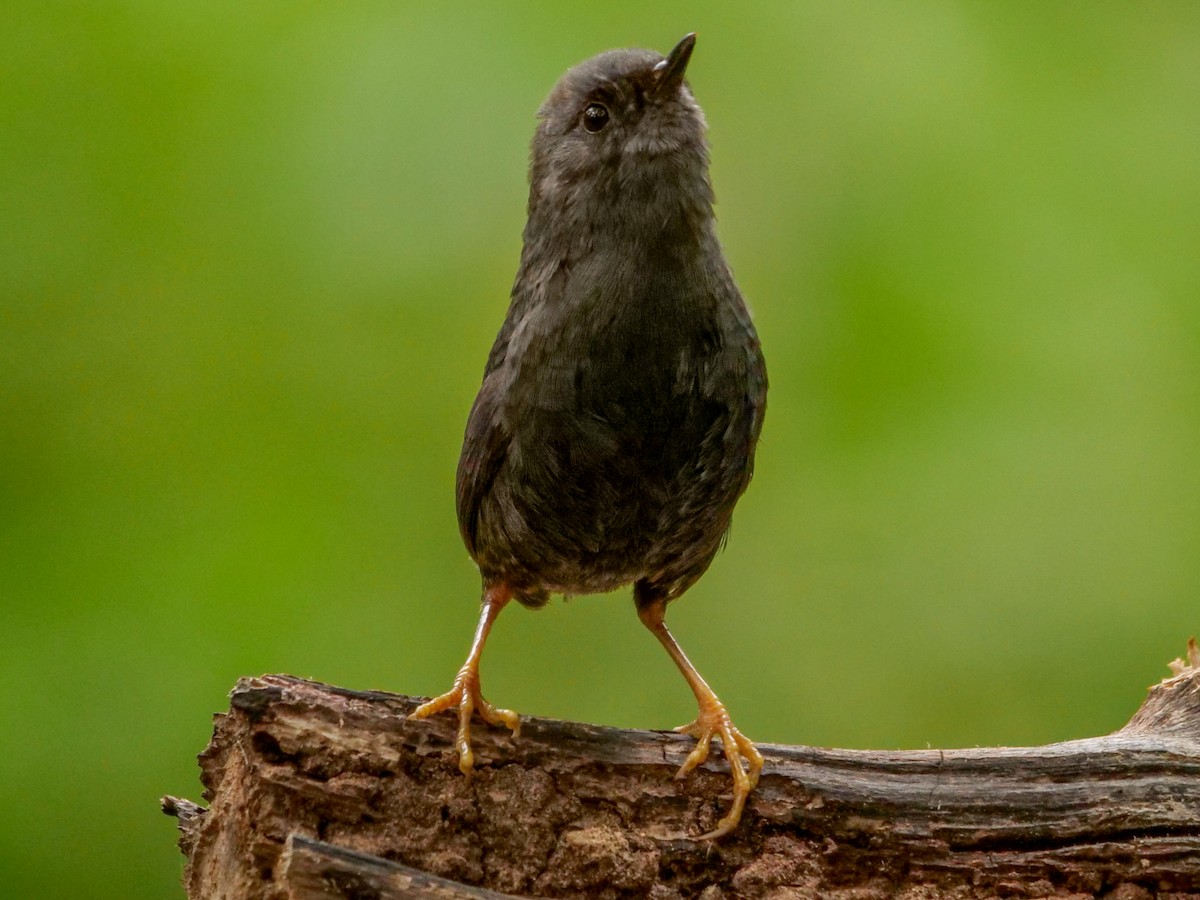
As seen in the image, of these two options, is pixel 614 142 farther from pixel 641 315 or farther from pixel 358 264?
pixel 358 264

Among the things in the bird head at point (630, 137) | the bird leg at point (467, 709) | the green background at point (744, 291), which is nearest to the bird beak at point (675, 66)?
the bird head at point (630, 137)

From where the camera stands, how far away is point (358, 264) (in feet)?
20.4

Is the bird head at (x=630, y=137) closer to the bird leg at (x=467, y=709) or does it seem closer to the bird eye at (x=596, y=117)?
the bird eye at (x=596, y=117)

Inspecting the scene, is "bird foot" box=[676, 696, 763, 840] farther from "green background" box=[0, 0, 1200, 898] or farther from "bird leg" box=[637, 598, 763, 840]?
"green background" box=[0, 0, 1200, 898]

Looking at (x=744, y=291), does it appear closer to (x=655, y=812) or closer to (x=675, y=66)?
(x=675, y=66)

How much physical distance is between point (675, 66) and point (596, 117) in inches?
11.5

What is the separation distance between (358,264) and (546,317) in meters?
2.61

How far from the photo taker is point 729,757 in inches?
146

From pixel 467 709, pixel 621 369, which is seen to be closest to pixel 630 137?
pixel 621 369

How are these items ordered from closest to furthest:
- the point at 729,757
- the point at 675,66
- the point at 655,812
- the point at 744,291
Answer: the point at 655,812 < the point at 729,757 < the point at 675,66 < the point at 744,291

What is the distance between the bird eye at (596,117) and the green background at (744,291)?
2217 mm

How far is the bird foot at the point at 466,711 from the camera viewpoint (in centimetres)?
349

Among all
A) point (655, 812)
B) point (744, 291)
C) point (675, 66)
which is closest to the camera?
point (655, 812)

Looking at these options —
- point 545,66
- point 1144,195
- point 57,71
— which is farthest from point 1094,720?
point 57,71
